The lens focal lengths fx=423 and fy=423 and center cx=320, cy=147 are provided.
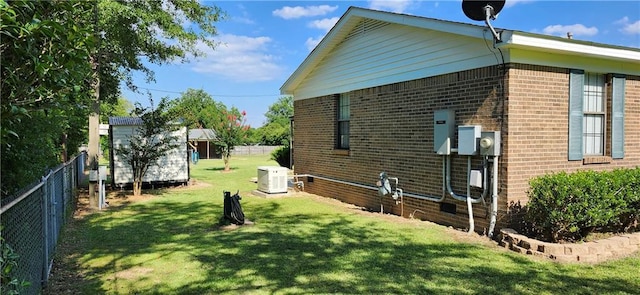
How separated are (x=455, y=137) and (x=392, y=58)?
2.57 metres

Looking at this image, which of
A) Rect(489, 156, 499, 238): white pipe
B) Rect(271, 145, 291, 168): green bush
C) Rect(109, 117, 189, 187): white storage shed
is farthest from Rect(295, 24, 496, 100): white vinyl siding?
Rect(271, 145, 291, 168): green bush

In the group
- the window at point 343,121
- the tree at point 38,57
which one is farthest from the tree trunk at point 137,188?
the tree at point 38,57

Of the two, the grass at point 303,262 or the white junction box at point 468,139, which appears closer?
the grass at point 303,262

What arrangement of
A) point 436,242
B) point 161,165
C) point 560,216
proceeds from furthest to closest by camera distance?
point 161,165 < point 436,242 < point 560,216

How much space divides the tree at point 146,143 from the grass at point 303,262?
4.76m

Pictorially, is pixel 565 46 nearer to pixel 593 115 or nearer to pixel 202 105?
pixel 593 115

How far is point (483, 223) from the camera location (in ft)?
23.4

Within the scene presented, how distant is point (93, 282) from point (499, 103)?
6249 mm

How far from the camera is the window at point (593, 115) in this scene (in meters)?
7.52

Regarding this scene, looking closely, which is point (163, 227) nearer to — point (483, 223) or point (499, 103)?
point (483, 223)

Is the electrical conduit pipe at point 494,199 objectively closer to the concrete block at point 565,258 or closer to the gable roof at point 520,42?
the concrete block at point 565,258

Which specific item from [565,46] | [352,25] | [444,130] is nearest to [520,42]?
[565,46]

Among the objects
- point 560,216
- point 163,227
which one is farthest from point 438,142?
point 163,227

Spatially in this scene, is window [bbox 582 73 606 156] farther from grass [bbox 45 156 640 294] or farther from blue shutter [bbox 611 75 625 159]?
grass [bbox 45 156 640 294]
